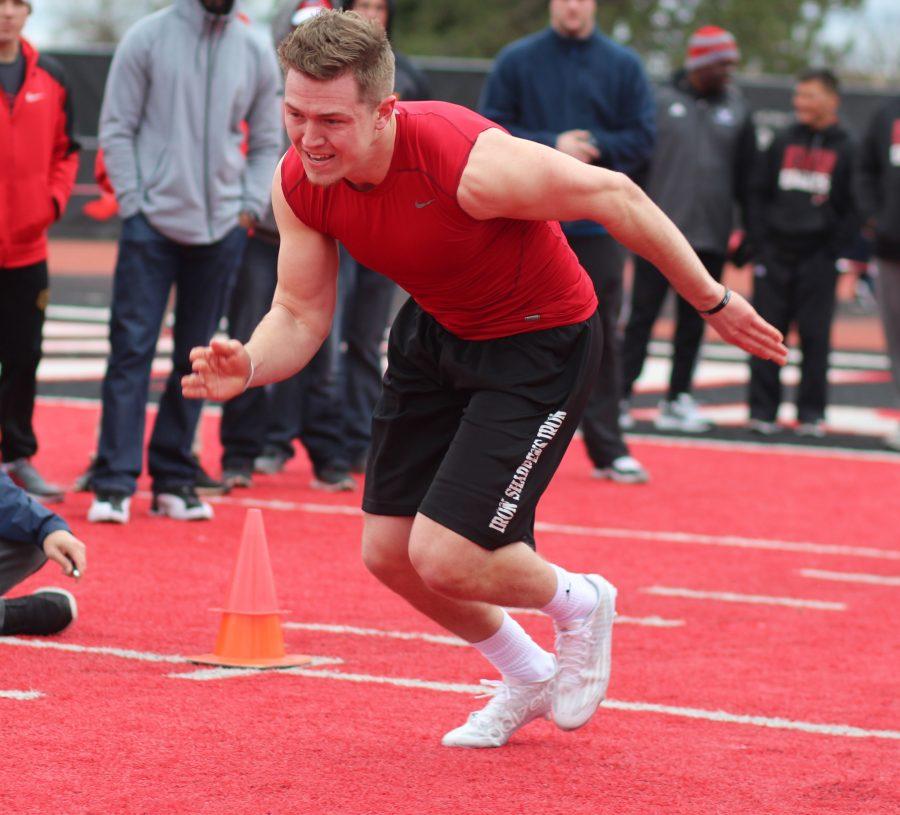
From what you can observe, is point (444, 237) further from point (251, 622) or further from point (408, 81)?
point (408, 81)

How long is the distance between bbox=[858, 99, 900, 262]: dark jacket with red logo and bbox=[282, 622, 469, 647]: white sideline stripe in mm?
6753

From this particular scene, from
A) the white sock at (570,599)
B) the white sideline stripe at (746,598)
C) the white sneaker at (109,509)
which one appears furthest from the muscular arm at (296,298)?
the white sneaker at (109,509)

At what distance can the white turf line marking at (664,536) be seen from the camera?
8.81m

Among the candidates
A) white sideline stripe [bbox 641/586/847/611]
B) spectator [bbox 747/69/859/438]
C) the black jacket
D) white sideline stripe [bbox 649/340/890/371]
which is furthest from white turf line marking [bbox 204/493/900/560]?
white sideline stripe [bbox 649/340/890/371]

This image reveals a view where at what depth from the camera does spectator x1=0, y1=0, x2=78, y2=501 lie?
8.48 metres

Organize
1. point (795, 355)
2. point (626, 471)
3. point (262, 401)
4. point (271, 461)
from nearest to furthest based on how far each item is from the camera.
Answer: point (262, 401) → point (271, 461) → point (626, 471) → point (795, 355)

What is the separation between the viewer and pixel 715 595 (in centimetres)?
761

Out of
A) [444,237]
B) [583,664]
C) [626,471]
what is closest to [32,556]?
[583,664]

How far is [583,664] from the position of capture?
205 inches

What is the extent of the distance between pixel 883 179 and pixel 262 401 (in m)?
5.01

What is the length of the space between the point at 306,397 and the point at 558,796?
5.41m

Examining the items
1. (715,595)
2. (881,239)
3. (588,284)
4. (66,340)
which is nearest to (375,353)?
(715,595)

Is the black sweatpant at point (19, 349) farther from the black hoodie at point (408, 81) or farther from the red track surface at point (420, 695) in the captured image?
the black hoodie at point (408, 81)

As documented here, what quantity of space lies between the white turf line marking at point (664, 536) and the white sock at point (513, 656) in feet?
11.8
